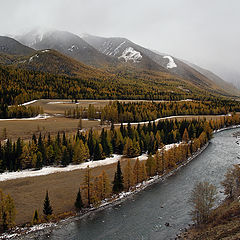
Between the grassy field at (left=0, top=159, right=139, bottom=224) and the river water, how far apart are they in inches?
228

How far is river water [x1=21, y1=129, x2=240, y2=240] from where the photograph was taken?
38.0m

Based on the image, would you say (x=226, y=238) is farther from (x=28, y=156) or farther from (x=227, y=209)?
(x=28, y=156)

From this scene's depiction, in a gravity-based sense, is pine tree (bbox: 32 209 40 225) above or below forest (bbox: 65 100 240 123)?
below

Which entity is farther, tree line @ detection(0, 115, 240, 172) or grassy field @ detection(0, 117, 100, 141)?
Result: grassy field @ detection(0, 117, 100, 141)

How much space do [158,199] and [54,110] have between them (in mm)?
128536

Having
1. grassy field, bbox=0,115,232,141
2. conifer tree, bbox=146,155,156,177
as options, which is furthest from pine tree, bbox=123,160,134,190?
grassy field, bbox=0,115,232,141

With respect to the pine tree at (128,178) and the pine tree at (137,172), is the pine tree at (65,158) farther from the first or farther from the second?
the pine tree at (137,172)

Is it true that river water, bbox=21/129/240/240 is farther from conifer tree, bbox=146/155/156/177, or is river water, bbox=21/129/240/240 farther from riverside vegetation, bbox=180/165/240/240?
conifer tree, bbox=146/155/156/177

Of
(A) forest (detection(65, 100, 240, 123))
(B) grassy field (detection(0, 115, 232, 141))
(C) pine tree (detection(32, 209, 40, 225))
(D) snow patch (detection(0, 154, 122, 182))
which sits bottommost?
(C) pine tree (detection(32, 209, 40, 225))

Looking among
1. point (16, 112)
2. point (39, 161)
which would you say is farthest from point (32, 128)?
point (39, 161)

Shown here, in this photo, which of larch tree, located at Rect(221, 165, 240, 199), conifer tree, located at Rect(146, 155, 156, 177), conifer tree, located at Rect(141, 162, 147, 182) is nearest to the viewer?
larch tree, located at Rect(221, 165, 240, 199)

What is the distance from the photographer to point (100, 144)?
248 ft

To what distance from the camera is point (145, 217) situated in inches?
1711

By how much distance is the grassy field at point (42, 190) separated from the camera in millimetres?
44644
